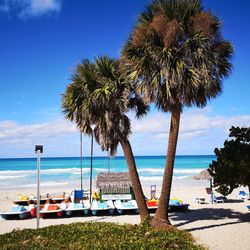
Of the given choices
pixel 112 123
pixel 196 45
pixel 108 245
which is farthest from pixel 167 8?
pixel 108 245

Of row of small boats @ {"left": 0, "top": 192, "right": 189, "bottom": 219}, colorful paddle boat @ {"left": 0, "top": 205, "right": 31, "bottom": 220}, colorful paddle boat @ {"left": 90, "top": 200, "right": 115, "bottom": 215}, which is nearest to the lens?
colorful paddle boat @ {"left": 0, "top": 205, "right": 31, "bottom": 220}

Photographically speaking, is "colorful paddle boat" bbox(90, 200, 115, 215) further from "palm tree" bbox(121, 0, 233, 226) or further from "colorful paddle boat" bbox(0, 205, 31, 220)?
"palm tree" bbox(121, 0, 233, 226)

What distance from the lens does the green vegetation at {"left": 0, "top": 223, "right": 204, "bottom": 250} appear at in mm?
9008

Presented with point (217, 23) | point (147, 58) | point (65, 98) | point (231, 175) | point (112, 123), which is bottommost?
point (231, 175)

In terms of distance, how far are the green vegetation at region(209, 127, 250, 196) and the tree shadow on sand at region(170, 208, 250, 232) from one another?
6.73 ft

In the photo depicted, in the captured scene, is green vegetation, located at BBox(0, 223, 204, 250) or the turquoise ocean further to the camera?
the turquoise ocean

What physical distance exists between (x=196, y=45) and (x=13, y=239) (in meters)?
8.67

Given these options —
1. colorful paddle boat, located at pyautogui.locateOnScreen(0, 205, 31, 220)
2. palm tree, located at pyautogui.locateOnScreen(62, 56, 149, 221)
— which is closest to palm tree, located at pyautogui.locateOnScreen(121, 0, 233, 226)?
palm tree, located at pyautogui.locateOnScreen(62, 56, 149, 221)

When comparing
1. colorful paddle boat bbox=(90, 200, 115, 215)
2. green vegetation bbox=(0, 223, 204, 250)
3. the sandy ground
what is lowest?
the sandy ground

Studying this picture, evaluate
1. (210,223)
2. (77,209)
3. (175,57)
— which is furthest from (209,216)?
(175,57)

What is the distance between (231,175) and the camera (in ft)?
40.8

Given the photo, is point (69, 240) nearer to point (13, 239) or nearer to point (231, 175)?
point (13, 239)

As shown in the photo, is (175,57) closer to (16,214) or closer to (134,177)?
(134,177)

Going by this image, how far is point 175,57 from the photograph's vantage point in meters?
11.6
